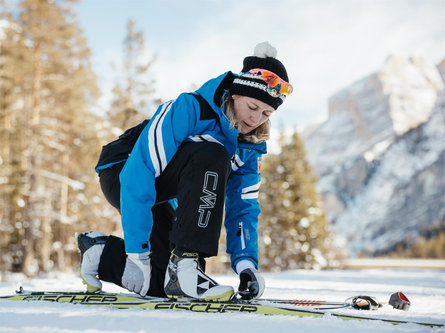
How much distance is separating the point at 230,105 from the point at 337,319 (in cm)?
119

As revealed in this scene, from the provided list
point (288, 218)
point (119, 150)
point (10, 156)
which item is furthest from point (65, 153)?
point (119, 150)

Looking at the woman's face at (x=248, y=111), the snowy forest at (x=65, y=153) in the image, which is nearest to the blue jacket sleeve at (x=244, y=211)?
the woman's face at (x=248, y=111)

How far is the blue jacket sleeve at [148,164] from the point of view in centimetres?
166

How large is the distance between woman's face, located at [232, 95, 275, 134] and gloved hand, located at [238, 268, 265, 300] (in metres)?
0.77

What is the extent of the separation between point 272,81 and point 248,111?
21 centimetres

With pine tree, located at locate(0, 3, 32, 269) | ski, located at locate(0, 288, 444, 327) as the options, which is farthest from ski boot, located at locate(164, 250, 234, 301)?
pine tree, located at locate(0, 3, 32, 269)

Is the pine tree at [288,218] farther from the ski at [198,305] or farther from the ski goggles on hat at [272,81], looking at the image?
the ski at [198,305]

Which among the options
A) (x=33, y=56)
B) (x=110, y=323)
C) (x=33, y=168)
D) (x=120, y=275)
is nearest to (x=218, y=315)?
(x=110, y=323)

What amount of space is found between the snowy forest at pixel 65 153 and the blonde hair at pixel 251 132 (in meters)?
10.0

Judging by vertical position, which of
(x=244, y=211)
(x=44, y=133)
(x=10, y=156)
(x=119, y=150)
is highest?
(x=10, y=156)

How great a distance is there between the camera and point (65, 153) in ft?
53.9

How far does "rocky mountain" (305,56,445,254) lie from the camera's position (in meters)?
95.3

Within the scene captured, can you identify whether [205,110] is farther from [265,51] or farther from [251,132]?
[265,51]

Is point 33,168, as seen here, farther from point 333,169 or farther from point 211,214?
point 333,169
